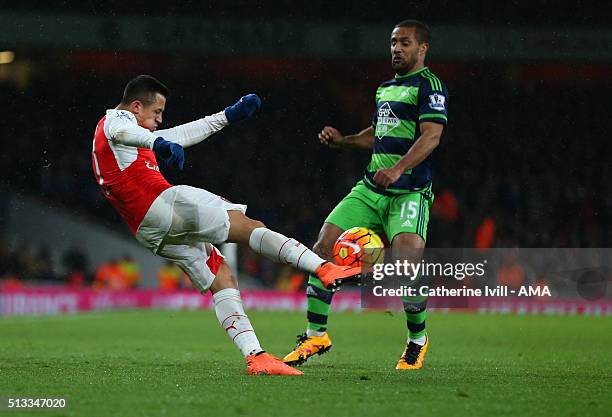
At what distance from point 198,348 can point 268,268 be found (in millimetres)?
10989

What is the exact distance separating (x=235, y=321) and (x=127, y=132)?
1.21 meters

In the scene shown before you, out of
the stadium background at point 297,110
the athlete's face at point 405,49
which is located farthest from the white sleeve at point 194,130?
the stadium background at point 297,110

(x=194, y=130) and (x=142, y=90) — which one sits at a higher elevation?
(x=142, y=90)

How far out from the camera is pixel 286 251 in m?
4.98

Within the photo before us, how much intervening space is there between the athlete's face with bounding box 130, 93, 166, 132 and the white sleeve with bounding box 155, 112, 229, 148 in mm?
171

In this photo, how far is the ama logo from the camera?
20.2 ft

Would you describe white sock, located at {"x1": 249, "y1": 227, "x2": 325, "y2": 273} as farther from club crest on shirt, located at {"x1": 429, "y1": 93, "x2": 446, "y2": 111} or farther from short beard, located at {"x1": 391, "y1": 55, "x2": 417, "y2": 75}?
short beard, located at {"x1": 391, "y1": 55, "x2": 417, "y2": 75}

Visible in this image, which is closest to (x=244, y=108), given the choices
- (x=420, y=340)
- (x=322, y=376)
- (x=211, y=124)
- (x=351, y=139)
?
(x=211, y=124)

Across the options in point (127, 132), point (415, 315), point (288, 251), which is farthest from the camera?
point (415, 315)

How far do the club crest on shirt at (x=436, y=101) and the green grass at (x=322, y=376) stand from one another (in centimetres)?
163

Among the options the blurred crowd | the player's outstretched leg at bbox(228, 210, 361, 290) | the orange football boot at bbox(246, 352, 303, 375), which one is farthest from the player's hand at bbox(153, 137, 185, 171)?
the blurred crowd

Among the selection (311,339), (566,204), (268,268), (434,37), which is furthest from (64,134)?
(311,339)

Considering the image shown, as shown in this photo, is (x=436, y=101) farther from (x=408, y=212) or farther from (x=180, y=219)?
(x=180, y=219)

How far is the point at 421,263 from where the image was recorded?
6043 millimetres
